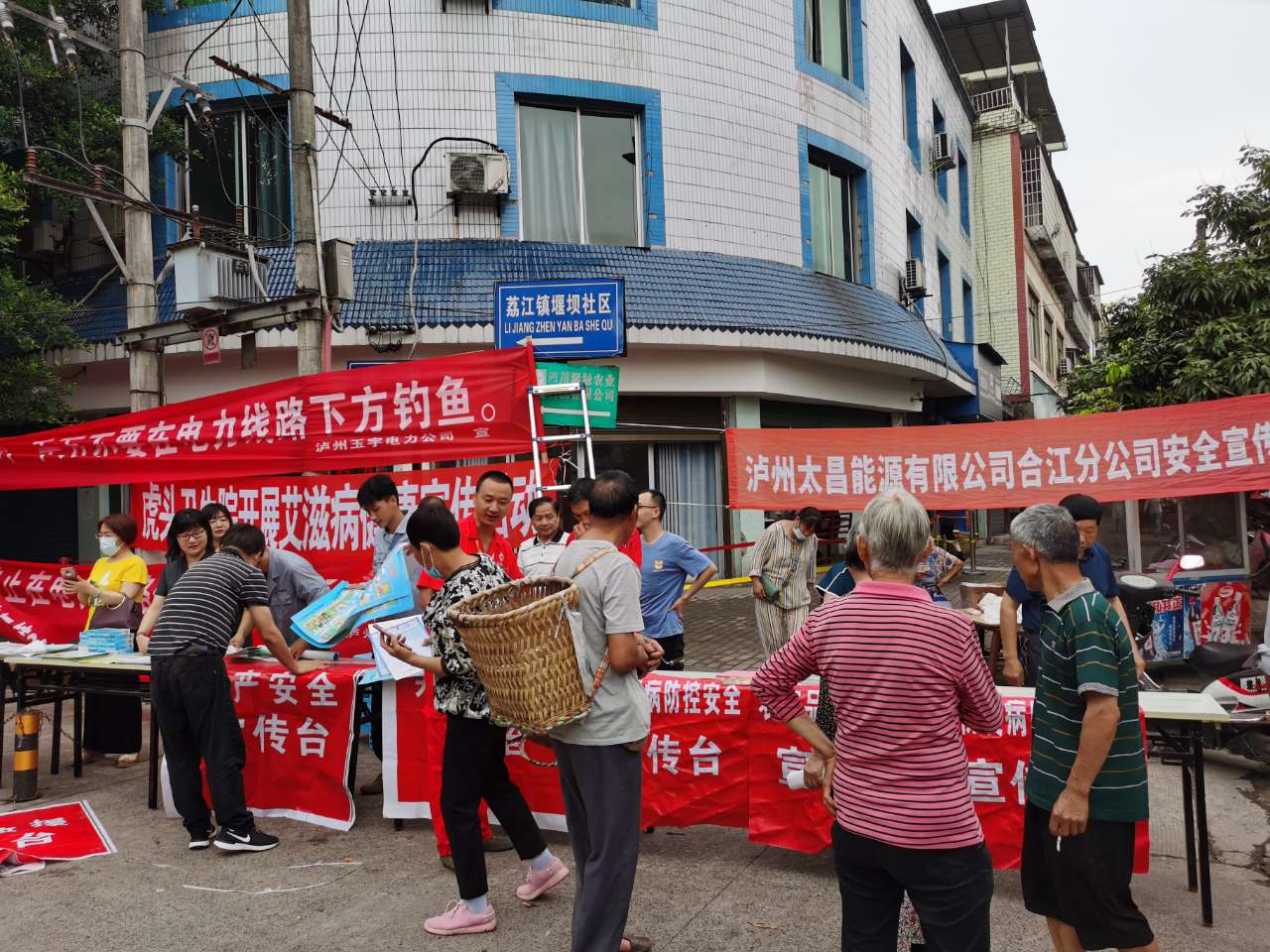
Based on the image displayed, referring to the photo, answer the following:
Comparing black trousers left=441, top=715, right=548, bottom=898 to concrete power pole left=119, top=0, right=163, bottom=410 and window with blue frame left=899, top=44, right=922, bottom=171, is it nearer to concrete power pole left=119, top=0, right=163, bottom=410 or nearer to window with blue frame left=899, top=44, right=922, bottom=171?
concrete power pole left=119, top=0, right=163, bottom=410

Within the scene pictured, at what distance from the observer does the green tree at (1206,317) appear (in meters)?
10.7

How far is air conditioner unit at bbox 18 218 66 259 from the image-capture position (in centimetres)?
1359

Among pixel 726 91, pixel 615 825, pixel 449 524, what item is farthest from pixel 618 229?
pixel 615 825

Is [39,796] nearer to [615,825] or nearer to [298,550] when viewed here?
[298,550]

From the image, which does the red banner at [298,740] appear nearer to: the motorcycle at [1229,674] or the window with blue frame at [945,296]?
the motorcycle at [1229,674]

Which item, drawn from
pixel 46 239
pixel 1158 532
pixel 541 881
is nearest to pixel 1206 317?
pixel 1158 532

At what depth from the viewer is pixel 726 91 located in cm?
1397

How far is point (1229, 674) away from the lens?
20.4ft

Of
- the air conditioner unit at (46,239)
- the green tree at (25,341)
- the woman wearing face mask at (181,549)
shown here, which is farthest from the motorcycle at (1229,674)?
the air conditioner unit at (46,239)

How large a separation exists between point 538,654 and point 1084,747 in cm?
165

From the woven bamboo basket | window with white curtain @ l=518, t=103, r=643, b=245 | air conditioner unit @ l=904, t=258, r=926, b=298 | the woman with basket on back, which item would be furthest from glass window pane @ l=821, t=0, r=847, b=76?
the woven bamboo basket

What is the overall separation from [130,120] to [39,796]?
710 cm

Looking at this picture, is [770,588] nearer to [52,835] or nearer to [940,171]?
[52,835]

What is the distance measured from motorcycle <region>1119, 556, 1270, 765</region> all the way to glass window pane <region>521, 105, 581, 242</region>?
29.0 ft
